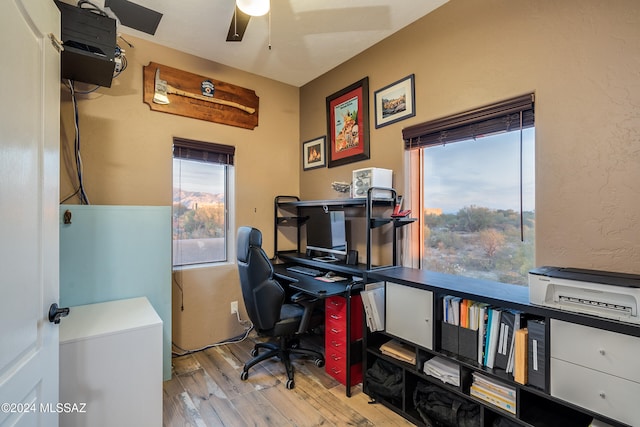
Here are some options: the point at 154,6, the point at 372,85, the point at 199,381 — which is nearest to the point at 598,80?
the point at 372,85

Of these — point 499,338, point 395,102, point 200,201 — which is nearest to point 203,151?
point 200,201

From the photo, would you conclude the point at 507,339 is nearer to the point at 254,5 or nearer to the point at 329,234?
the point at 329,234

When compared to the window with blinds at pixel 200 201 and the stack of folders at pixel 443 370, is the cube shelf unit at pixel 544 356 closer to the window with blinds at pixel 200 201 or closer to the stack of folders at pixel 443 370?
the stack of folders at pixel 443 370

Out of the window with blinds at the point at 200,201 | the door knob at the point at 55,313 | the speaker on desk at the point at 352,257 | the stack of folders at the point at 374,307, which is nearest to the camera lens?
the door knob at the point at 55,313

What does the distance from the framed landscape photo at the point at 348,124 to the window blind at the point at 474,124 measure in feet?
1.59

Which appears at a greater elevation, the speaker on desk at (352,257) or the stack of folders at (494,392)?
the speaker on desk at (352,257)

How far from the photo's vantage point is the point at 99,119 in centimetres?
239

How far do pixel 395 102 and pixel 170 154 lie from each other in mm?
2060

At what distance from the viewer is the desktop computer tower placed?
167cm

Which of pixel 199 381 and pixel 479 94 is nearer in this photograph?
pixel 479 94

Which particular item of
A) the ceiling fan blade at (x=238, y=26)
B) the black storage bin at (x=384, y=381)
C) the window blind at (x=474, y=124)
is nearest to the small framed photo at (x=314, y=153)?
the window blind at (x=474, y=124)

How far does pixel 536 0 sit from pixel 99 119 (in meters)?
3.14

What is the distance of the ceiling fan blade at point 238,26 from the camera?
2027 millimetres

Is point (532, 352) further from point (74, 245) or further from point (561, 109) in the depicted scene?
point (74, 245)
